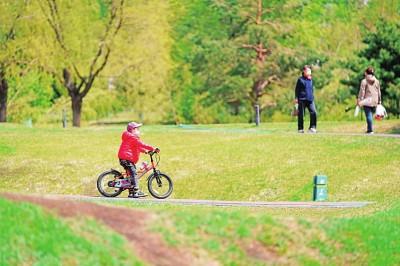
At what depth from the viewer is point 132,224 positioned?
14.0 metres

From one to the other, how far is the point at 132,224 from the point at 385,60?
41.6m

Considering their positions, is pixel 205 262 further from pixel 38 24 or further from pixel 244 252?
pixel 38 24

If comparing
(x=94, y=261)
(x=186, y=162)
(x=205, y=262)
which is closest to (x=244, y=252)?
(x=205, y=262)

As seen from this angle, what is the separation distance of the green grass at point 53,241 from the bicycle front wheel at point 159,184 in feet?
41.0

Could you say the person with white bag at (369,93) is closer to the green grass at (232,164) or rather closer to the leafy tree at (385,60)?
the green grass at (232,164)

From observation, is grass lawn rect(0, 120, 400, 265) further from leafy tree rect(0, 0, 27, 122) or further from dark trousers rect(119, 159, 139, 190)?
leafy tree rect(0, 0, 27, 122)

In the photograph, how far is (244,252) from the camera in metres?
14.3

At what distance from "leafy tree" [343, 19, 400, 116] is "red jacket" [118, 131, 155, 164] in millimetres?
29594

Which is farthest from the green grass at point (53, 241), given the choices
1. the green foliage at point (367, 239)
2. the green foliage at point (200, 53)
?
the green foliage at point (200, 53)

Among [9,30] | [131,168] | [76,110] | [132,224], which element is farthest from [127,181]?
[76,110]

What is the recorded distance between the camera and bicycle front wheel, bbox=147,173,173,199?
2630 centimetres

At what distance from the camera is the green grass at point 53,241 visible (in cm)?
1258

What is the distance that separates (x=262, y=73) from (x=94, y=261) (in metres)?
62.7

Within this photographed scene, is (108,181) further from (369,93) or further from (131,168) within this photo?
(369,93)
